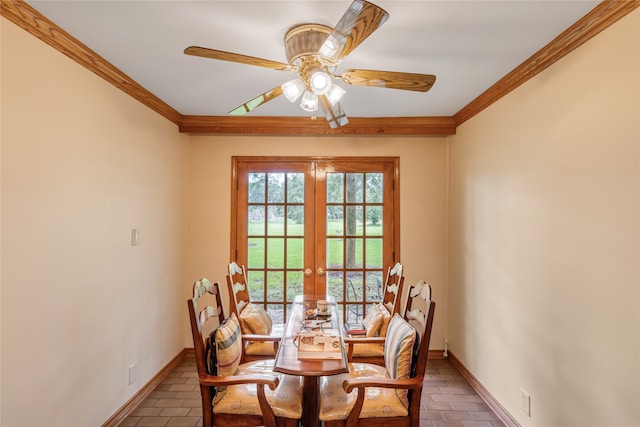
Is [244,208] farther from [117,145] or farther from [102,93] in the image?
[102,93]

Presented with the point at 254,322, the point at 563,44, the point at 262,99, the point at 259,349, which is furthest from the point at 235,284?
the point at 563,44

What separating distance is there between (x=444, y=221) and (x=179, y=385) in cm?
302

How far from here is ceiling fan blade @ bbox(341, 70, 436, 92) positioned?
1684 millimetres

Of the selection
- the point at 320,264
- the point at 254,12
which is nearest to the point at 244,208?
the point at 320,264

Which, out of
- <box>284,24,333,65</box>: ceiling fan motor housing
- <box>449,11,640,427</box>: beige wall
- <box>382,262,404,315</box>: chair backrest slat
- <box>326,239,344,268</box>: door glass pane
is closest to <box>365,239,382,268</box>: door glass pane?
<box>326,239,344,268</box>: door glass pane

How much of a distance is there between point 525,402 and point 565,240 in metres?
1.14

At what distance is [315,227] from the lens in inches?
139

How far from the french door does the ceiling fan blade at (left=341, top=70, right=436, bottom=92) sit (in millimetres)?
1743

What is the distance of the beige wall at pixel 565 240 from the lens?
1474 millimetres

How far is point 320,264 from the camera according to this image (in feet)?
11.6

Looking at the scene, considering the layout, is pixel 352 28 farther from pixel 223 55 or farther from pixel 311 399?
pixel 311 399

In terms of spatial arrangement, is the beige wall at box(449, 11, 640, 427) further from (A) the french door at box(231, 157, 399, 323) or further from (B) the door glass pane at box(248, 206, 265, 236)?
(B) the door glass pane at box(248, 206, 265, 236)

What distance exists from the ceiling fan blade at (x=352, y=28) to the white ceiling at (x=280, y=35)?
0.24 m

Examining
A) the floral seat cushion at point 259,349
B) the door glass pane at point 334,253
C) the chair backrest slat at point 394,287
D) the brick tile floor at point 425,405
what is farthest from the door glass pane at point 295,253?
the brick tile floor at point 425,405
